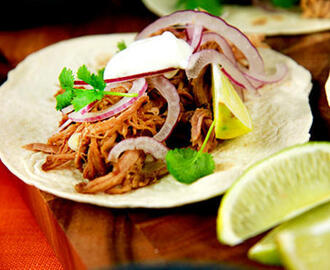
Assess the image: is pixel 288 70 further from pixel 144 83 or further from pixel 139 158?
pixel 139 158

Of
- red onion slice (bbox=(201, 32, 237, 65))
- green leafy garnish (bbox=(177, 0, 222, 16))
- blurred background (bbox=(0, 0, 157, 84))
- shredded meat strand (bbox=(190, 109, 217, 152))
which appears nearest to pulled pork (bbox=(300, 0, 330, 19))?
green leafy garnish (bbox=(177, 0, 222, 16))

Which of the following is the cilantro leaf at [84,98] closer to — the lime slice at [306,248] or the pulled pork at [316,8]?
the lime slice at [306,248]

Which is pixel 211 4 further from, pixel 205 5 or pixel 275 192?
pixel 275 192

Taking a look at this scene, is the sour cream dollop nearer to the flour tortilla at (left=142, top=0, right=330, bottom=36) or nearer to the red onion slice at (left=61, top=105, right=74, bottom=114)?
the red onion slice at (left=61, top=105, right=74, bottom=114)

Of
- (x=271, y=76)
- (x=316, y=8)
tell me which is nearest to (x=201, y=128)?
(x=271, y=76)

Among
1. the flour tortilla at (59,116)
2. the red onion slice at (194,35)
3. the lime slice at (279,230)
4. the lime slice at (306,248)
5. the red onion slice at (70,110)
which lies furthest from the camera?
the red onion slice at (194,35)

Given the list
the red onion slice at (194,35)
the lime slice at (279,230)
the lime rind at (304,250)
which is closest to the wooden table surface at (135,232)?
the lime slice at (279,230)

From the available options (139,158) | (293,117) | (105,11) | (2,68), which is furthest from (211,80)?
(105,11)
